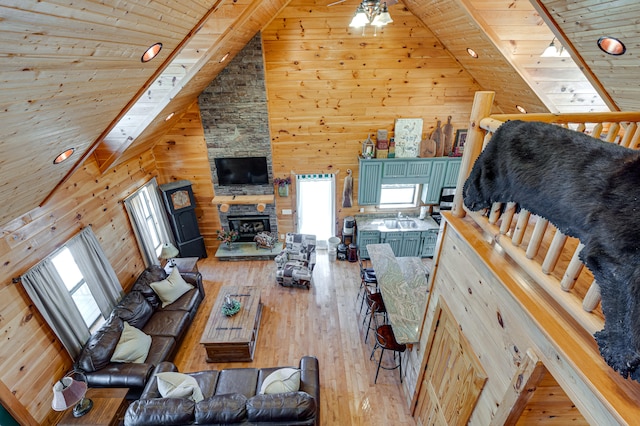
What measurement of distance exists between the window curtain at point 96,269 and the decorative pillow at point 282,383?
283cm

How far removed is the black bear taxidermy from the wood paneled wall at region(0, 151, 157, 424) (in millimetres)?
4586

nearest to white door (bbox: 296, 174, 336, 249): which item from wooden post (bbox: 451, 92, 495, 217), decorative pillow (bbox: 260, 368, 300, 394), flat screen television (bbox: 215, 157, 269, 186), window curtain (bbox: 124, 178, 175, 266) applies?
flat screen television (bbox: 215, 157, 269, 186)

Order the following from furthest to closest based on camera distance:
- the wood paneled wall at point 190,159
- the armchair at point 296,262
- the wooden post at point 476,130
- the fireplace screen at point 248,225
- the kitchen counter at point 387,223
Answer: the fireplace screen at point 248,225 → the kitchen counter at point 387,223 → the wood paneled wall at point 190,159 → the armchair at point 296,262 → the wooden post at point 476,130

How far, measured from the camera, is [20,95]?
5.53 ft

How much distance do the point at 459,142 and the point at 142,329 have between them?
655cm

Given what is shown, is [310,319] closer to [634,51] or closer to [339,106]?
[339,106]

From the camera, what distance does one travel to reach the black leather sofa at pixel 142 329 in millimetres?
3486

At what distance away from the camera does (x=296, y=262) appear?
225 inches

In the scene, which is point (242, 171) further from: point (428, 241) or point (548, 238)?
point (548, 238)

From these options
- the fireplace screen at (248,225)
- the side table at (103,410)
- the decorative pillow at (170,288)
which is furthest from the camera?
the fireplace screen at (248,225)

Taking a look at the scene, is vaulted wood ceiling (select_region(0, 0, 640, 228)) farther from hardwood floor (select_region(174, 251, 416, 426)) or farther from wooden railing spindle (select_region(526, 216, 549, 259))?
hardwood floor (select_region(174, 251, 416, 426))

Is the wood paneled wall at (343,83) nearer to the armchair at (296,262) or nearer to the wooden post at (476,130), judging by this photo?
the armchair at (296,262)

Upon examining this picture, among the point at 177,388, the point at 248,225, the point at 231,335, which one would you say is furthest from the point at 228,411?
the point at 248,225

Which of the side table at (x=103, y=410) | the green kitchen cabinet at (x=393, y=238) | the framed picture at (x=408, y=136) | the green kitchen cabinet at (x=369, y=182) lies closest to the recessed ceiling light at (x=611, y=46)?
the framed picture at (x=408, y=136)
